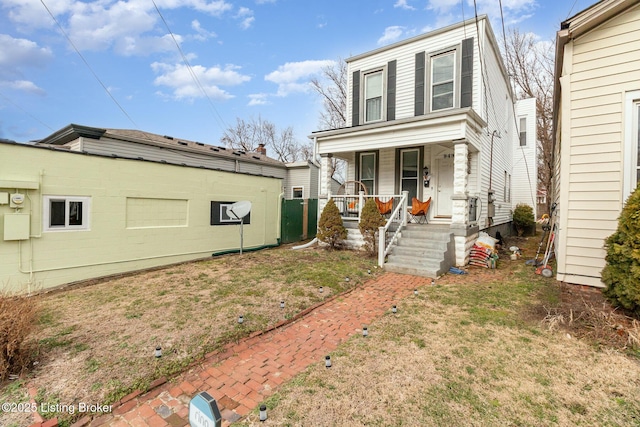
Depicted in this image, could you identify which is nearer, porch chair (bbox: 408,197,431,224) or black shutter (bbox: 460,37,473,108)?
black shutter (bbox: 460,37,473,108)

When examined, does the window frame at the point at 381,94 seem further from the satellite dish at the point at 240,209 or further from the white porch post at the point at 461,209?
the satellite dish at the point at 240,209

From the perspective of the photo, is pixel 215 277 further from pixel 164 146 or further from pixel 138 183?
pixel 164 146

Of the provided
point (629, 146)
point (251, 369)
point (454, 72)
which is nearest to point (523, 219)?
point (454, 72)

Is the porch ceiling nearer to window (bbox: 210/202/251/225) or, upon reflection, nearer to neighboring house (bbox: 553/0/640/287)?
neighboring house (bbox: 553/0/640/287)

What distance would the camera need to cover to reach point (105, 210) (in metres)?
6.73

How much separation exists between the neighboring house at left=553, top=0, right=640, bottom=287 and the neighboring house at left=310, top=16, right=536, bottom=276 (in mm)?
2382

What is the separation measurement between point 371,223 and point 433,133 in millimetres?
2834

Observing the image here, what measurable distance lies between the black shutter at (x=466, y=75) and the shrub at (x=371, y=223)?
422 centimetres

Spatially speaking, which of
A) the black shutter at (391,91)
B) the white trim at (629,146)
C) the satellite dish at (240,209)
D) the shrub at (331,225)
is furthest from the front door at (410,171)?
the white trim at (629,146)

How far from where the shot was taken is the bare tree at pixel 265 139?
3161cm

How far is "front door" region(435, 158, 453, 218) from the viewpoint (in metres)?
9.20

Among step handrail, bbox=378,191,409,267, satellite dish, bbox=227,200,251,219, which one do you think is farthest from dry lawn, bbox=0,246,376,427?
satellite dish, bbox=227,200,251,219

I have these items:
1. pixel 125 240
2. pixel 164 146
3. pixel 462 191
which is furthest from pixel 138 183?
pixel 462 191

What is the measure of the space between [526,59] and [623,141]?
65.7 feet
